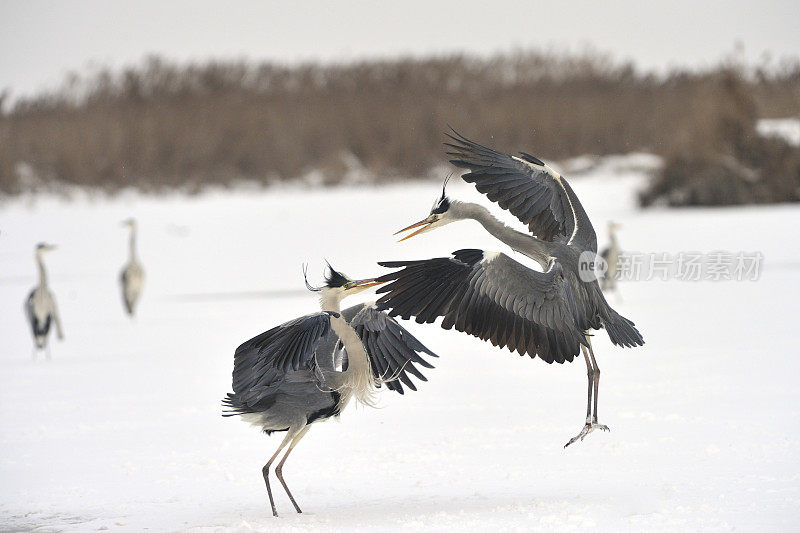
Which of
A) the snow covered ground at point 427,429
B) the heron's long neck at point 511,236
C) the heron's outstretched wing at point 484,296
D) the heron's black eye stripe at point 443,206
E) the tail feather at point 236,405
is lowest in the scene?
the snow covered ground at point 427,429

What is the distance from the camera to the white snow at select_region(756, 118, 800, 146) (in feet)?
58.3

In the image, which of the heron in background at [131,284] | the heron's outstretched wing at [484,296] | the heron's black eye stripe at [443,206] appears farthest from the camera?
the heron in background at [131,284]

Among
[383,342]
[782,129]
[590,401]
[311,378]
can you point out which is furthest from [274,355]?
[782,129]

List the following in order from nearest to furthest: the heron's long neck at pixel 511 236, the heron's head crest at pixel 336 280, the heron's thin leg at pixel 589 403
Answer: the heron's head crest at pixel 336 280, the heron's thin leg at pixel 589 403, the heron's long neck at pixel 511 236

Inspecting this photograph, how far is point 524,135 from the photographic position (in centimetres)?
2227

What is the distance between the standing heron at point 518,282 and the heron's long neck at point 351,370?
0.19m

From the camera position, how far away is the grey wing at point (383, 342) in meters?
4.94

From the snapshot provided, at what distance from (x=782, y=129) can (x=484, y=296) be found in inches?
572

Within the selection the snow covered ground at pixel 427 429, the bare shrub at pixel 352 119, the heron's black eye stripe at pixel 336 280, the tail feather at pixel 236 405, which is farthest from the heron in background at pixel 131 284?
the bare shrub at pixel 352 119

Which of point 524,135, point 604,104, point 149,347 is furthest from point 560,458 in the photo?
point 604,104

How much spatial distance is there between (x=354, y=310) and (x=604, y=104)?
20710 millimetres

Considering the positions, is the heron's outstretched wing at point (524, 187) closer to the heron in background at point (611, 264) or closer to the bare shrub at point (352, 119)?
the heron in background at point (611, 264)

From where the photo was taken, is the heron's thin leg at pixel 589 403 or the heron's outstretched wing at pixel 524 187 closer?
the heron's thin leg at pixel 589 403

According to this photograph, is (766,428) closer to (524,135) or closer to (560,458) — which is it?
(560,458)
